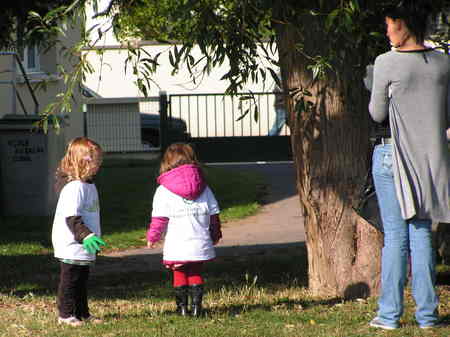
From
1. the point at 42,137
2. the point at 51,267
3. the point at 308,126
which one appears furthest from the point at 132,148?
the point at 308,126

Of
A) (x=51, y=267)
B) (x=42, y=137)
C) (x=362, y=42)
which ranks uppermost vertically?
(x=362, y=42)

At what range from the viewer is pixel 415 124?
4.42 meters

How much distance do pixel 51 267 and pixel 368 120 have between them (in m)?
3.47

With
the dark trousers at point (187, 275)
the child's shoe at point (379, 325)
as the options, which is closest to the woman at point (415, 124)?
the child's shoe at point (379, 325)

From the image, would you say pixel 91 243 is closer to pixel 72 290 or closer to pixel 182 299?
pixel 72 290

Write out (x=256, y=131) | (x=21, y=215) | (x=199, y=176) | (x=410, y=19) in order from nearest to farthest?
(x=410, y=19) → (x=199, y=176) → (x=21, y=215) → (x=256, y=131)

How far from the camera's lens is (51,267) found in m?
8.22

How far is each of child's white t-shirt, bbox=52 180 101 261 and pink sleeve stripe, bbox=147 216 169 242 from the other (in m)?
0.30

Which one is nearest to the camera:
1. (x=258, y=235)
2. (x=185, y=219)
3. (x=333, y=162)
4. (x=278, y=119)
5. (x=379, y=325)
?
(x=379, y=325)

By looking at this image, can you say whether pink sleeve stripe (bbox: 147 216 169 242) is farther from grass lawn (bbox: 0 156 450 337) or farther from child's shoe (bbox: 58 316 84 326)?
child's shoe (bbox: 58 316 84 326)

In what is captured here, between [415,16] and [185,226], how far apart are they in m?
1.82

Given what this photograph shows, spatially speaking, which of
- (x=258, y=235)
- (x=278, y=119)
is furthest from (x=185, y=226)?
(x=278, y=119)

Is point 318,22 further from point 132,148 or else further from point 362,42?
point 132,148

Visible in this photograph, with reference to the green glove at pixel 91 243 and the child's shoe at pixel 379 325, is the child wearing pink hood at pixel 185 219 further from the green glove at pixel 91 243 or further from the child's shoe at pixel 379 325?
the child's shoe at pixel 379 325
